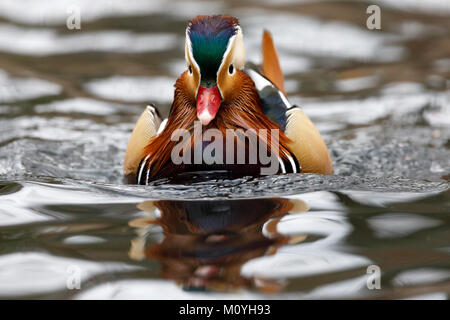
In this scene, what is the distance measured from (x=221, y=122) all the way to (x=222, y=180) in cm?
33

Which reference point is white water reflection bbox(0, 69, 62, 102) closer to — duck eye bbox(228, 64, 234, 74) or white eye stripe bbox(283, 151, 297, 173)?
duck eye bbox(228, 64, 234, 74)

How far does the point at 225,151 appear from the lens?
124 inches

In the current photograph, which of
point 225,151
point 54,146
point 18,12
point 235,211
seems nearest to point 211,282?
point 235,211

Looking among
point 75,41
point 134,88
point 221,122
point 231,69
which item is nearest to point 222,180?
point 221,122

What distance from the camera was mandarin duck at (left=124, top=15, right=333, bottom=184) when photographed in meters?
3.03

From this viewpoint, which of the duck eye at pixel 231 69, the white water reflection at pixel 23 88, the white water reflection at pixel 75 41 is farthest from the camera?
the white water reflection at pixel 75 41

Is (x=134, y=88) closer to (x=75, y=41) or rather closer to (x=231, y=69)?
(x=75, y=41)

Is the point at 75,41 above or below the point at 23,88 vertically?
above

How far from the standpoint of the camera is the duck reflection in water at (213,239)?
2.10 metres

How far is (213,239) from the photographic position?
2.36 m

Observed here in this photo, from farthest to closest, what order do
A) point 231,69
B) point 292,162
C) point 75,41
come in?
point 75,41 < point 292,162 < point 231,69

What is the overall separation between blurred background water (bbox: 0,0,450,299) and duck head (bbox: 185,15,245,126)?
0.36 meters

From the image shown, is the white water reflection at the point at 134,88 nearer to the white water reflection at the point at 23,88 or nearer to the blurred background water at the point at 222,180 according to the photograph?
the blurred background water at the point at 222,180

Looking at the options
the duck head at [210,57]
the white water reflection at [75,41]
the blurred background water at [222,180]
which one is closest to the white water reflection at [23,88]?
the blurred background water at [222,180]
